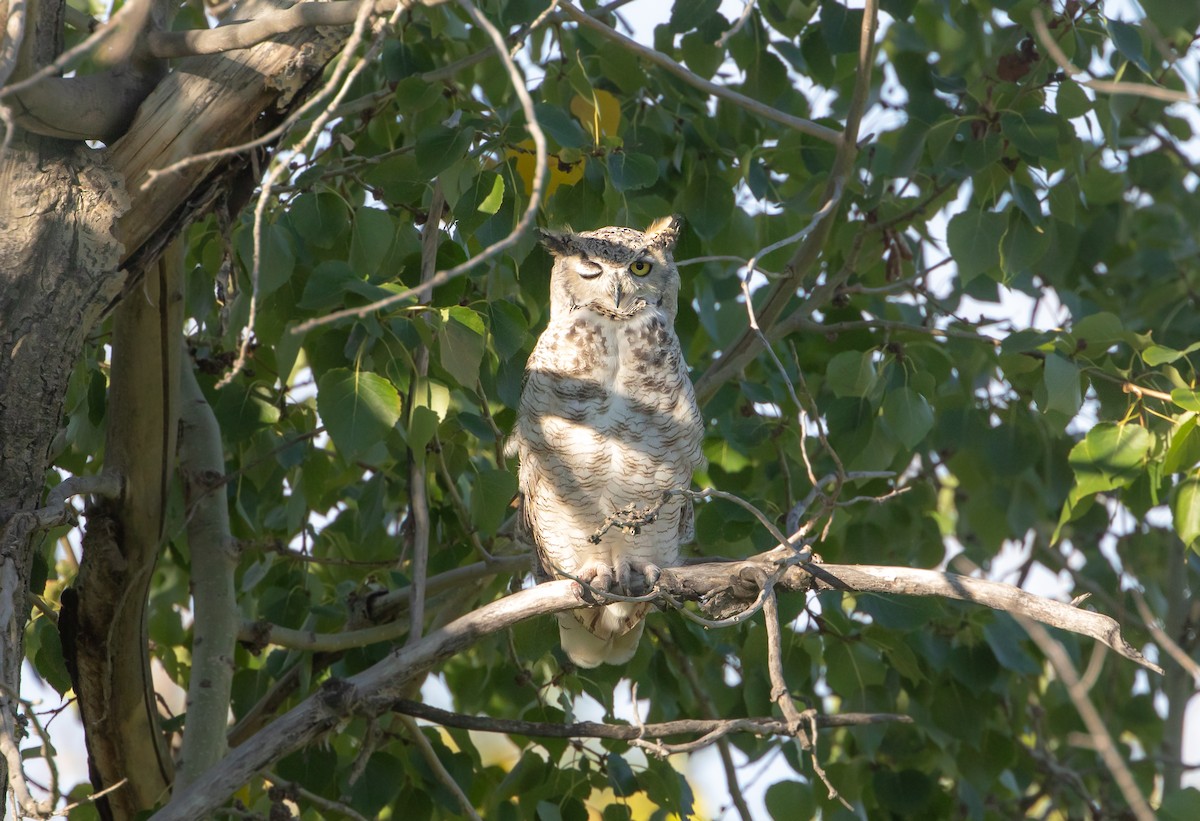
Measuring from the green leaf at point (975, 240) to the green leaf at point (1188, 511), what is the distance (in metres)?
0.61

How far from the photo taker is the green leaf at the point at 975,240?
2.56 meters

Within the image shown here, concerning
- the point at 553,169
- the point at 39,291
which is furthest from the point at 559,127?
the point at 39,291

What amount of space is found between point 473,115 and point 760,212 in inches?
33.5

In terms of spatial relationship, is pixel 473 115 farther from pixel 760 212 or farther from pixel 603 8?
pixel 760 212

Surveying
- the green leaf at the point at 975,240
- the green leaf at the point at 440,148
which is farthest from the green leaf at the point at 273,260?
the green leaf at the point at 975,240

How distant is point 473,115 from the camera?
250 centimetres

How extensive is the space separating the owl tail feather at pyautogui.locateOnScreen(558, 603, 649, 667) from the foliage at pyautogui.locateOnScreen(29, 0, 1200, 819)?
49 mm

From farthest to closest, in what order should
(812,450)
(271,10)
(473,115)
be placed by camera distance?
(812,450), (473,115), (271,10)

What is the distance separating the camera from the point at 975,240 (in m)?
2.57

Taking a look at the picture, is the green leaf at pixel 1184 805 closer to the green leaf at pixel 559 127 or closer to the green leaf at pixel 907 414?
the green leaf at pixel 907 414

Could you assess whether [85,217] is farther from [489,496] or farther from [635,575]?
[635,575]

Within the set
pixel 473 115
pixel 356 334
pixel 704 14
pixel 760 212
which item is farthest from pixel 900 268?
pixel 356 334

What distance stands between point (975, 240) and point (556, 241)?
955 millimetres

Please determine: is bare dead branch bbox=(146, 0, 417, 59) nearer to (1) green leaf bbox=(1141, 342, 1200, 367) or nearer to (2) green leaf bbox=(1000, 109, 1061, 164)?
(2) green leaf bbox=(1000, 109, 1061, 164)
